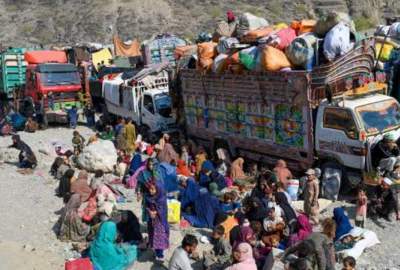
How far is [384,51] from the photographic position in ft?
38.9

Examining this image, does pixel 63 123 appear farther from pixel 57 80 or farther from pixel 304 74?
pixel 304 74

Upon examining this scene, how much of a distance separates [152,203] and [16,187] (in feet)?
19.1

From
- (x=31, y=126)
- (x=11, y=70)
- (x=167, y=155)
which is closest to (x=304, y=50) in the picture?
(x=167, y=155)

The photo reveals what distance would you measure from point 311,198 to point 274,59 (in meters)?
3.05

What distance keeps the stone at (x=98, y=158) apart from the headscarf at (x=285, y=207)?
5.91m

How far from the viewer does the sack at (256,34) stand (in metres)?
11.5

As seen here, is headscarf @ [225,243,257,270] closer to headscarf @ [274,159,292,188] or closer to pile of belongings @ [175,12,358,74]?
headscarf @ [274,159,292,188]

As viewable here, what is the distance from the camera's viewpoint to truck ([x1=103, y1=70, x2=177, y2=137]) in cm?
1570

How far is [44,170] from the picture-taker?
13664 millimetres

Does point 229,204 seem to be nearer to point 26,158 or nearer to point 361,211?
point 361,211

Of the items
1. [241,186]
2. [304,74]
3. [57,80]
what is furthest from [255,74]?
[57,80]

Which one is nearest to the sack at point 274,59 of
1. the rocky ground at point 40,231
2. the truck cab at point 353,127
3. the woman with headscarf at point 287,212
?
the truck cab at point 353,127

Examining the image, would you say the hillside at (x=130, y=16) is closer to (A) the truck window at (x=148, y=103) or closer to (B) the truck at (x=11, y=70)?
(B) the truck at (x=11, y=70)

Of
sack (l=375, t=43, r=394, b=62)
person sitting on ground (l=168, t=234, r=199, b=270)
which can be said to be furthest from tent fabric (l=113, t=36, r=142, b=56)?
person sitting on ground (l=168, t=234, r=199, b=270)
